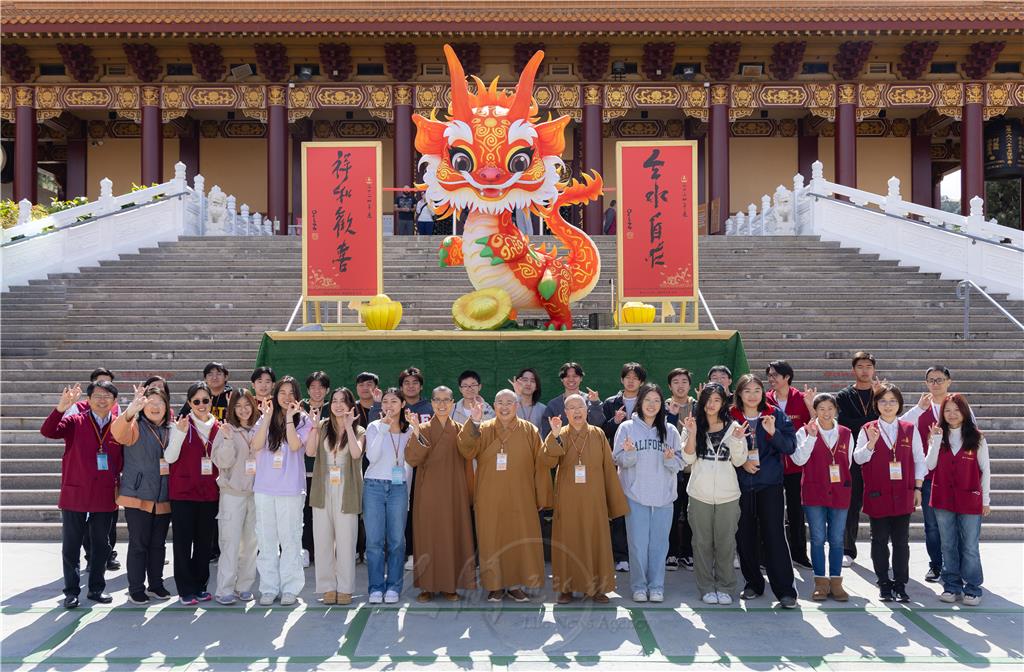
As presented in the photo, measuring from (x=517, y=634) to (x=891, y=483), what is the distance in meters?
2.48

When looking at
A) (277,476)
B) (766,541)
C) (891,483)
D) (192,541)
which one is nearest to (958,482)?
(891,483)

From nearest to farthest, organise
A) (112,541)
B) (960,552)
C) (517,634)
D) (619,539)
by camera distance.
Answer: (517,634) < (960,552) < (112,541) < (619,539)

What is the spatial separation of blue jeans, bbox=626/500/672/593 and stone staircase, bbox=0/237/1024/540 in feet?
9.29

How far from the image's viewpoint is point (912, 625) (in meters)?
4.92

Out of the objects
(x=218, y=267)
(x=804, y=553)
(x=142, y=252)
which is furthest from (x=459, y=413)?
(x=142, y=252)

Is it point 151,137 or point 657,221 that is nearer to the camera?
point 657,221

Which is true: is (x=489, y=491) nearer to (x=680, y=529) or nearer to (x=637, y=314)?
(x=680, y=529)

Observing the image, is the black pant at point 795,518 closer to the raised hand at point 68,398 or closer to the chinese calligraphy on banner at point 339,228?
the chinese calligraphy on banner at point 339,228

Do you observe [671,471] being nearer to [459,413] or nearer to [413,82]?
[459,413]

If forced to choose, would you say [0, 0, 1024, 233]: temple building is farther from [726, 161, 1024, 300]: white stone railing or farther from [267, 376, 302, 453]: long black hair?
[267, 376, 302, 453]: long black hair

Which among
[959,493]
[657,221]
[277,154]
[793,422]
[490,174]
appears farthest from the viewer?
[277,154]

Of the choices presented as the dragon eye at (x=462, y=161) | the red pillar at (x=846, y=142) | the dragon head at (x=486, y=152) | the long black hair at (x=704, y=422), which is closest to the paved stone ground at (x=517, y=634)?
the long black hair at (x=704, y=422)

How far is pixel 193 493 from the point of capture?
5215mm

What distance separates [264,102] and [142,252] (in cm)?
604
